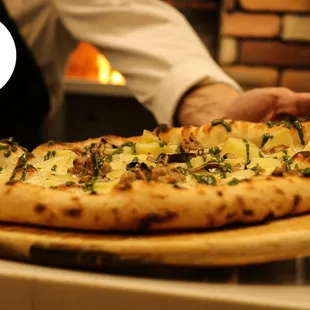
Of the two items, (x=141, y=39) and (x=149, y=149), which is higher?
(x=141, y=39)

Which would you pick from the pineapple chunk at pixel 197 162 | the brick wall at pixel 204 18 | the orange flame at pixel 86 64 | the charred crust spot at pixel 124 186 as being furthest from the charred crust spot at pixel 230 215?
the orange flame at pixel 86 64

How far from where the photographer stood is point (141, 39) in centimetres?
181

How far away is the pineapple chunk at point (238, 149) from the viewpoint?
95cm

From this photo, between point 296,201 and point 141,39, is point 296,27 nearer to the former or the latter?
point 141,39

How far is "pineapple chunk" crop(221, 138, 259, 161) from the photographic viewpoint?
95 cm

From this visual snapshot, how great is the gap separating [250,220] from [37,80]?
132cm

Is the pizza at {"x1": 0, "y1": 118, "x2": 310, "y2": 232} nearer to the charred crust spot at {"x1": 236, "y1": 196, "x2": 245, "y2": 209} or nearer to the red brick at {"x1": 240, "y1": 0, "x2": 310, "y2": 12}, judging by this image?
the charred crust spot at {"x1": 236, "y1": 196, "x2": 245, "y2": 209}

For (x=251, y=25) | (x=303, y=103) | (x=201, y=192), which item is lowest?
(x=201, y=192)

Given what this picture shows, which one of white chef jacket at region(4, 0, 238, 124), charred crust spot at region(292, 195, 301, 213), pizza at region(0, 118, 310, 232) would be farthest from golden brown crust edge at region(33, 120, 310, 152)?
white chef jacket at region(4, 0, 238, 124)

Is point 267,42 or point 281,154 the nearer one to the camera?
point 281,154

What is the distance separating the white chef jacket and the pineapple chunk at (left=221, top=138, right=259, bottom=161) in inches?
25.9

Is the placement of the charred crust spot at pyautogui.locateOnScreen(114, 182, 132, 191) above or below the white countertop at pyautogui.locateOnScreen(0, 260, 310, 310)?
above

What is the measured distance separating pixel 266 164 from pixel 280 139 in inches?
5.8

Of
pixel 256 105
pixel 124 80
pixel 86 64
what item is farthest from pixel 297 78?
pixel 256 105
